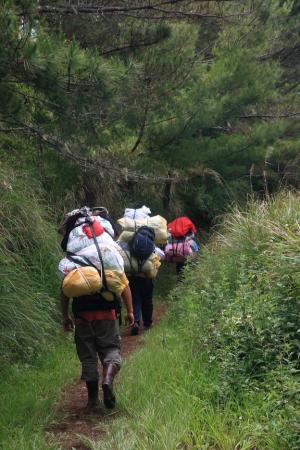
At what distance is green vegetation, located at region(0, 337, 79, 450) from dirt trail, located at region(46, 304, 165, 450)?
0.07 meters

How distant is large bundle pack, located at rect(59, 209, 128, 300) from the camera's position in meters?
4.57

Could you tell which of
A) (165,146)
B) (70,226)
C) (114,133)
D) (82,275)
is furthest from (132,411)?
(165,146)

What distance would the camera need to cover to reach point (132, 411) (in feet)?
14.4


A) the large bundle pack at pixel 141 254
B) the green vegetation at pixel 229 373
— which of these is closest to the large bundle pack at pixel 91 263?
the green vegetation at pixel 229 373

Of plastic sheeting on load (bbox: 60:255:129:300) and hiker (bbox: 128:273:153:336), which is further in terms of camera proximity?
hiker (bbox: 128:273:153:336)

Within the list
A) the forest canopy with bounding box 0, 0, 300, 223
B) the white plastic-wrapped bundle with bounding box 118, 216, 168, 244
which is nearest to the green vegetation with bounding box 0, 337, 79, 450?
the white plastic-wrapped bundle with bounding box 118, 216, 168, 244

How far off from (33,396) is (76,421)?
67 centimetres

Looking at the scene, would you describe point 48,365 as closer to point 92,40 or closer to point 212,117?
point 92,40

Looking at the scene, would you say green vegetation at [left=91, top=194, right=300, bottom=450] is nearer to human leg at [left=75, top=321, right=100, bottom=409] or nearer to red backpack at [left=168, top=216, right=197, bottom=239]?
human leg at [left=75, top=321, right=100, bottom=409]

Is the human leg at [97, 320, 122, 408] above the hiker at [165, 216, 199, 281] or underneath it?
above

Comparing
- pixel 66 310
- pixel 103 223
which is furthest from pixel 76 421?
pixel 103 223

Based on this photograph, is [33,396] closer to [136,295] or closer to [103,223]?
[103,223]

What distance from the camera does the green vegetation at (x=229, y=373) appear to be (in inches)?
141

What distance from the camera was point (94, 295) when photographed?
4.82 meters
